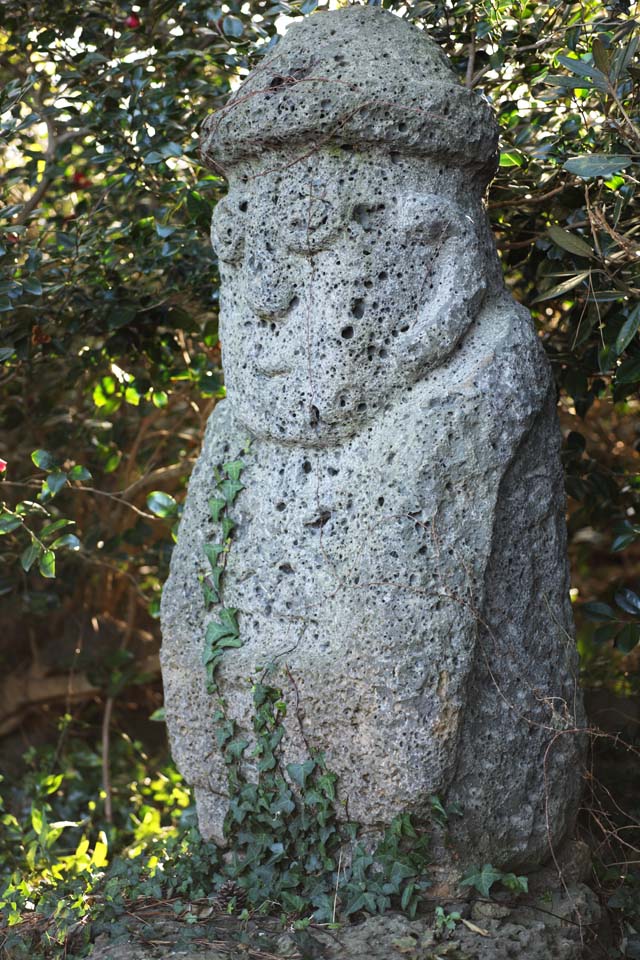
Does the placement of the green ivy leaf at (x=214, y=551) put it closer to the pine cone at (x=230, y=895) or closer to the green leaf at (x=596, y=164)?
the pine cone at (x=230, y=895)

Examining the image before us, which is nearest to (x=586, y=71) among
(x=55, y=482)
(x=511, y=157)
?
(x=511, y=157)

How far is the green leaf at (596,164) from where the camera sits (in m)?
2.37

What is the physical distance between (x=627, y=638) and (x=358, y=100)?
1.57 metres

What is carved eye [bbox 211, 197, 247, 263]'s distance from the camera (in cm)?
253

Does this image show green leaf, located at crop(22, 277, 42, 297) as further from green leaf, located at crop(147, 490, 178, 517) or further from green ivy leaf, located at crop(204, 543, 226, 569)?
green ivy leaf, located at crop(204, 543, 226, 569)

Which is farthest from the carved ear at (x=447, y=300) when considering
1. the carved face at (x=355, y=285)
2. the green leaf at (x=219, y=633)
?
the green leaf at (x=219, y=633)

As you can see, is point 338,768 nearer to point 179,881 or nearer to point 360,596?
point 360,596

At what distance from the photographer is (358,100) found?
2307 millimetres

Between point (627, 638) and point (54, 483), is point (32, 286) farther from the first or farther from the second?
point (627, 638)

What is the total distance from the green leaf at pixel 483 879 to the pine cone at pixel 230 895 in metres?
0.53

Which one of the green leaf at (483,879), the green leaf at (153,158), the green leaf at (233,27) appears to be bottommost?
the green leaf at (483,879)

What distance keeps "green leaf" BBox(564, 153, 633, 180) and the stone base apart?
1581 mm

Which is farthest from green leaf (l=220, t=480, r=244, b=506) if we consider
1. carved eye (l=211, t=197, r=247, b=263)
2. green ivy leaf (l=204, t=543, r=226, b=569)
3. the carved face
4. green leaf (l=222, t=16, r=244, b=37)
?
green leaf (l=222, t=16, r=244, b=37)

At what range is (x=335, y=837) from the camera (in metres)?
2.43
